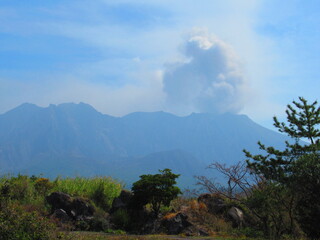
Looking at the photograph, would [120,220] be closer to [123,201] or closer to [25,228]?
[123,201]

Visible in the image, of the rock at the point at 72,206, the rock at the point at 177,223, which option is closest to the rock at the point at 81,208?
the rock at the point at 72,206

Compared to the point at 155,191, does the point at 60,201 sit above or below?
below

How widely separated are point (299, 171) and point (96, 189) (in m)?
13.3

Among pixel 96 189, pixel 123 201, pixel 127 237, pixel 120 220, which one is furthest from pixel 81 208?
pixel 127 237

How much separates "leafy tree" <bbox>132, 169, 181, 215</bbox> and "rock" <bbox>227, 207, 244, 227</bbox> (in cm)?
312

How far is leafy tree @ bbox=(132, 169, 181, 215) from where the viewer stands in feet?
65.5

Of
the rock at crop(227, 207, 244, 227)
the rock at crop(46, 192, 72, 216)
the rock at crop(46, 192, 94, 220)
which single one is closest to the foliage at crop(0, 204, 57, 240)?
the rock at crop(46, 192, 94, 220)

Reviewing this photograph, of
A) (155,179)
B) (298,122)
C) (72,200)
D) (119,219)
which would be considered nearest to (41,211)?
(72,200)

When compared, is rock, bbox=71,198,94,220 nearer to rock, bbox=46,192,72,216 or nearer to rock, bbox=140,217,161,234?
rock, bbox=46,192,72,216

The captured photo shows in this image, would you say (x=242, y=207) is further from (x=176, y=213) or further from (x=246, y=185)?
(x=176, y=213)

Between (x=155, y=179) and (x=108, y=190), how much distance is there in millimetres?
4213

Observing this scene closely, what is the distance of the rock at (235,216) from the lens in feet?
65.4

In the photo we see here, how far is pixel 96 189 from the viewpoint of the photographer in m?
23.2

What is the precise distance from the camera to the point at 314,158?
13.8 m
